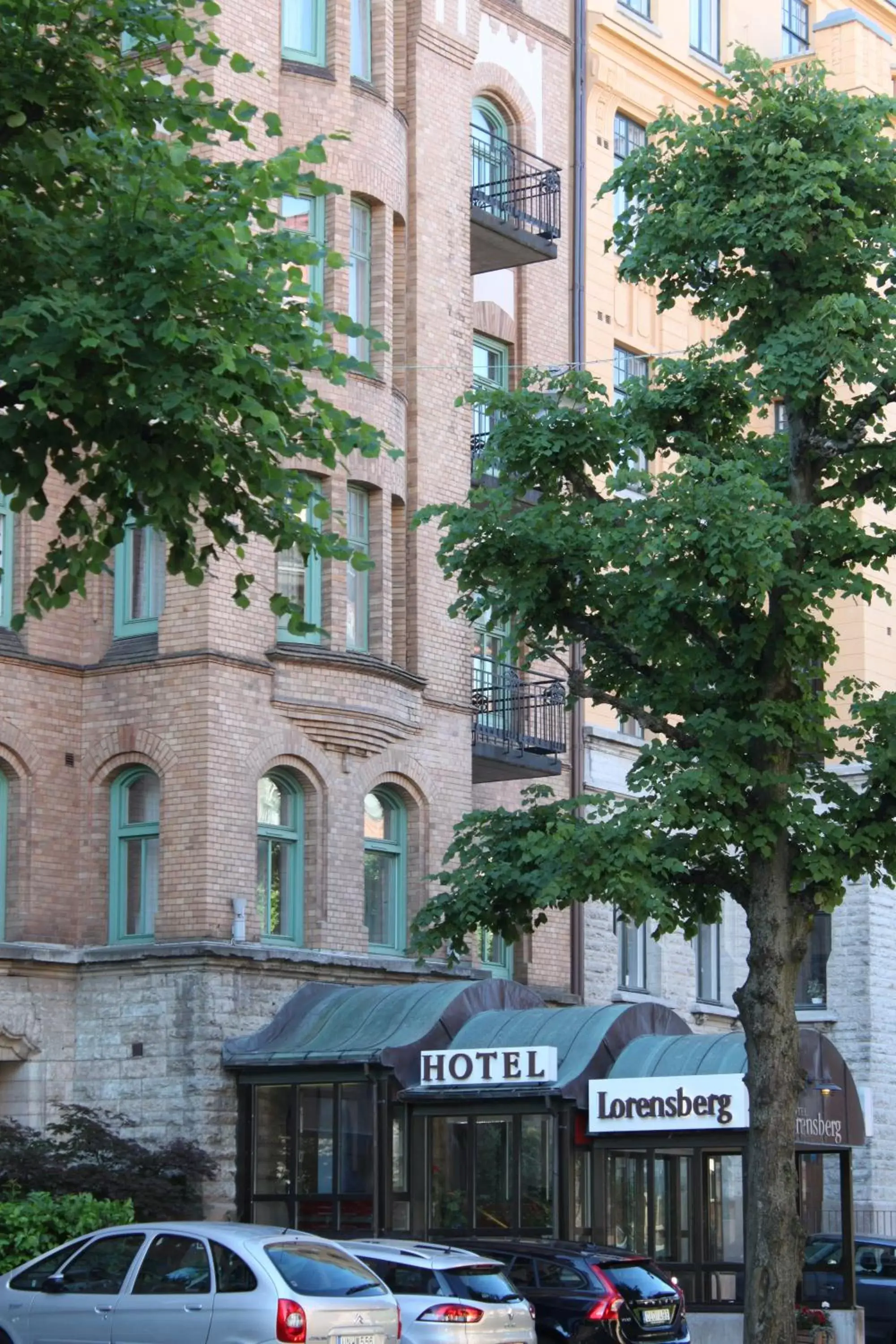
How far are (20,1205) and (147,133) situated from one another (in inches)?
483

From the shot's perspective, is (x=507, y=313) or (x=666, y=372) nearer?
(x=666, y=372)

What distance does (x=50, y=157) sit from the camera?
15.6 m

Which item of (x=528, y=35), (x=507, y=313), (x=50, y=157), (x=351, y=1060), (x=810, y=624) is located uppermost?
(x=528, y=35)

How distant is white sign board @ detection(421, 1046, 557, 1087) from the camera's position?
26.8 m

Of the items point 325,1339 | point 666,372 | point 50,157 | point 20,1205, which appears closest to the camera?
point 50,157

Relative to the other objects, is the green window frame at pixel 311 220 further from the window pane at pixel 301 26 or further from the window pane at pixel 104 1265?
the window pane at pixel 104 1265

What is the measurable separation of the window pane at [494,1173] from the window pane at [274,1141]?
2.35 metres

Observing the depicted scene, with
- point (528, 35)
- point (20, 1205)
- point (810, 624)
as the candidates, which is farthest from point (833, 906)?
point (528, 35)

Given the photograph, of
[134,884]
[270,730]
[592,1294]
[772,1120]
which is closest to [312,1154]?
[134,884]

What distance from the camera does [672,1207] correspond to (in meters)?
28.0

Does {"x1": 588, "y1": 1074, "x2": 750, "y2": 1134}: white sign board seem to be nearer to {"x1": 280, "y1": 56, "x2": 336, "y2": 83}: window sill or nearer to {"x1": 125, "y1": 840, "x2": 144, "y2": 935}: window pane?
{"x1": 125, "y1": 840, "x2": 144, "y2": 935}: window pane

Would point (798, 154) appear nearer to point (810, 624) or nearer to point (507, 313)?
point (810, 624)

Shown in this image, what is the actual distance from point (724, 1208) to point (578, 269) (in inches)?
637

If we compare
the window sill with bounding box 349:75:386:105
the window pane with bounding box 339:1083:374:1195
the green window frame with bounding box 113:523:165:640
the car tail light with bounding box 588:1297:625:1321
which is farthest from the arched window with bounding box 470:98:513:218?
the car tail light with bounding box 588:1297:625:1321
